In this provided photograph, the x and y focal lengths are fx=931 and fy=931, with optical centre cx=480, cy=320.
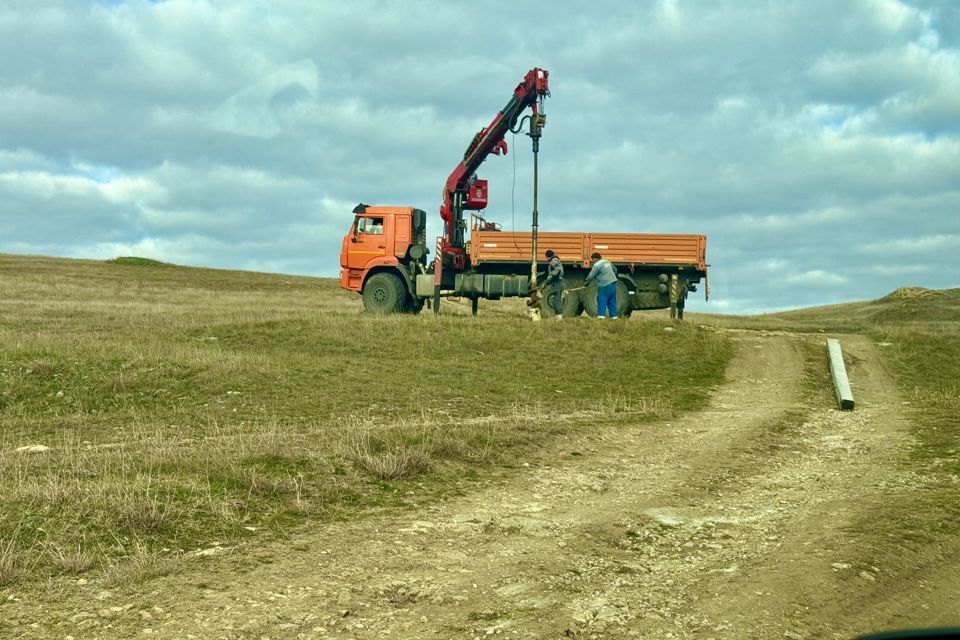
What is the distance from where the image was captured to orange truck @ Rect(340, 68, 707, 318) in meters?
25.5

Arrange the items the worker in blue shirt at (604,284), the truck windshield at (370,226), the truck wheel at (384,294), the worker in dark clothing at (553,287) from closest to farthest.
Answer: the worker in blue shirt at (604,284), the worker in dark clothing at (553,287), the truck wheel at (384,294), the truck windshield at (370,226)

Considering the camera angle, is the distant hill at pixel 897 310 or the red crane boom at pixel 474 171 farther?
the distant hill at pixel 897 310

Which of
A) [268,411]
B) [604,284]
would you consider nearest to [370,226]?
[604,284]

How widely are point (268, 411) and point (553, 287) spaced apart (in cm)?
1301

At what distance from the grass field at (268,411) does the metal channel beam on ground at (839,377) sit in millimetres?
2154

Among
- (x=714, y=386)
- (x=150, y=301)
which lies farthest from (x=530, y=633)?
(x=150, y=301)

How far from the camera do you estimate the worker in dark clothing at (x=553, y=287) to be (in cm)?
2483

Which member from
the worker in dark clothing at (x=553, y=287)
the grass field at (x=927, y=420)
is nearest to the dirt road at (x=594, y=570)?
the grass field at (x=927, y=420)

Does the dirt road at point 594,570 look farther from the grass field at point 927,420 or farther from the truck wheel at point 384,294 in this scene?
the truck wheel at point 384,294

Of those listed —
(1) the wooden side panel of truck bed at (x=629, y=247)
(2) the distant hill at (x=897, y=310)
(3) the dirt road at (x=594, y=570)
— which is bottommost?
(3) the dirt road at (x=594, y=570)

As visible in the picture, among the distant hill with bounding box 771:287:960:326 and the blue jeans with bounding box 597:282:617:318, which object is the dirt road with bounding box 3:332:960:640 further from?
the distant hill with bounding box 771:287:960:326

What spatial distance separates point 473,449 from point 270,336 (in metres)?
12.5

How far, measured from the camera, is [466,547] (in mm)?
6543

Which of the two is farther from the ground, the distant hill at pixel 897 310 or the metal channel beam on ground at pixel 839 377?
the distant hill at pixel 897 310
